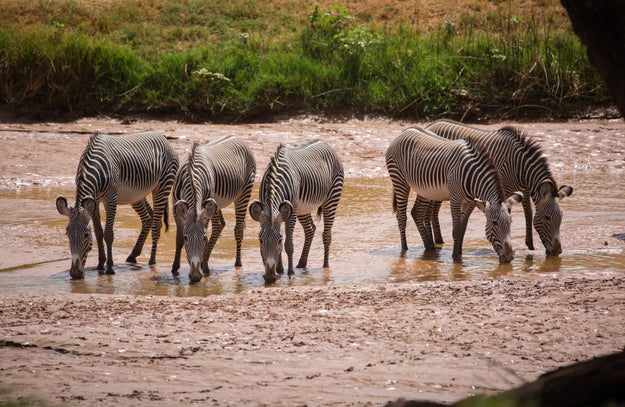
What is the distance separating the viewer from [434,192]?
12117 millimetres

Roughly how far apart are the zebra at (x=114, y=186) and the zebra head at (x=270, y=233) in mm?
1829

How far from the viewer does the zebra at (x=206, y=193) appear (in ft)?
33.2

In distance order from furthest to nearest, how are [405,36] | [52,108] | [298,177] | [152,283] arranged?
[405,36] → [52,108] → [298,177] → [152,283]

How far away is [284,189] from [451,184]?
7.95 feet

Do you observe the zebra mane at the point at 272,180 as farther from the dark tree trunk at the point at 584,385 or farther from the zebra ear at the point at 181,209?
the dark tree trunk at the point at 584,385

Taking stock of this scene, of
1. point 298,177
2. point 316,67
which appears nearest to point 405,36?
point 316,67

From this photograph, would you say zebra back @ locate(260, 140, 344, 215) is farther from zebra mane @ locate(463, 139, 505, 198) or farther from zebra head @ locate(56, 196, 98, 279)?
zebra head @ locate(56, 196, 98, 279)

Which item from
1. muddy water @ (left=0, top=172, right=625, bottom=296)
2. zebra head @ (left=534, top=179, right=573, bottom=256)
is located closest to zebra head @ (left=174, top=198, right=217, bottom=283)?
muddy water @ (left=0, top=172, right=625, bottom=296)

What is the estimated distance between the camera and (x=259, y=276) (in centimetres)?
1030

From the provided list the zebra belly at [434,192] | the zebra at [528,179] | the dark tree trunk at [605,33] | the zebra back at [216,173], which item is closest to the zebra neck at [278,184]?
the zebra back at [216,173]

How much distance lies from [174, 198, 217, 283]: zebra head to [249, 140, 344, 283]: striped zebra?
1.72 feet

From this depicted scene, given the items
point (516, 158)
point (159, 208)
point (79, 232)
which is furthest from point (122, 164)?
point (516, 158)

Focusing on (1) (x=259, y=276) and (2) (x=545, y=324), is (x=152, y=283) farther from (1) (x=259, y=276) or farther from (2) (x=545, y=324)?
(2) (x=545, y=324)

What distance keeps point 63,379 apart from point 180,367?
0.77m
